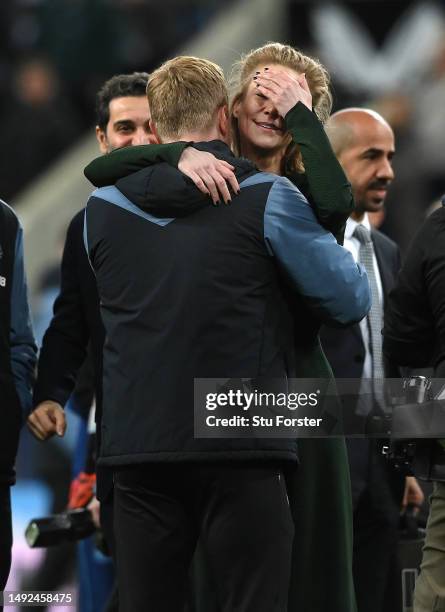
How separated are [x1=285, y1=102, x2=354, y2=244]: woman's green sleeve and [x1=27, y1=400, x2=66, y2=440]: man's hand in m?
1.16

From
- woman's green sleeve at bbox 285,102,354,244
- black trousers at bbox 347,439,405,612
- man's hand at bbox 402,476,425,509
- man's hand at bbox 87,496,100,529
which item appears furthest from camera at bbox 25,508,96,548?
woman's green sleeve at bbox 285,102,354,244

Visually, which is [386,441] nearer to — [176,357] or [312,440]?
[312,440]

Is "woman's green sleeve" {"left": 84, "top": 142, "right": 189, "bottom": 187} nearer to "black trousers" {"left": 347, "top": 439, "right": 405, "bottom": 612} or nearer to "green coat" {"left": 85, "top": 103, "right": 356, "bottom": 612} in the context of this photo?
"green coat" {"left": 85, "top": 103, "right": 356, "bottom": 612}

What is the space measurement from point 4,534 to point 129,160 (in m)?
1.23

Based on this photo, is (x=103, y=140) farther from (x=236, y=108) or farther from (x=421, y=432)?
(x=421, y=432)

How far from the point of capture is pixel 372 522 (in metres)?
5.02

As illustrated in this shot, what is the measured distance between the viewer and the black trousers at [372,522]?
197 inches

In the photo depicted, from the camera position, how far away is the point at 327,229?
3.74 meters

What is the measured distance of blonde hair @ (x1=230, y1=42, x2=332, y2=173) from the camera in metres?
4.18

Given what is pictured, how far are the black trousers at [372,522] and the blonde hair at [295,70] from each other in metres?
1.24

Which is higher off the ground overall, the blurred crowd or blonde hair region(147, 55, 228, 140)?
the blurred crowd

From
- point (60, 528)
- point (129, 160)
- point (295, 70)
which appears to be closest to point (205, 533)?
point (129, 160)

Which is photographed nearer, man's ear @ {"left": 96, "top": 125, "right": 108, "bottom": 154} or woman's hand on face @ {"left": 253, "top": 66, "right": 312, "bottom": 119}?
woman's hand on face @ {"left": 253, "top": 66, "right": 312, "bottom": 119}

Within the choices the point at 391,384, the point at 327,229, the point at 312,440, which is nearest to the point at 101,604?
the point at 391,384
